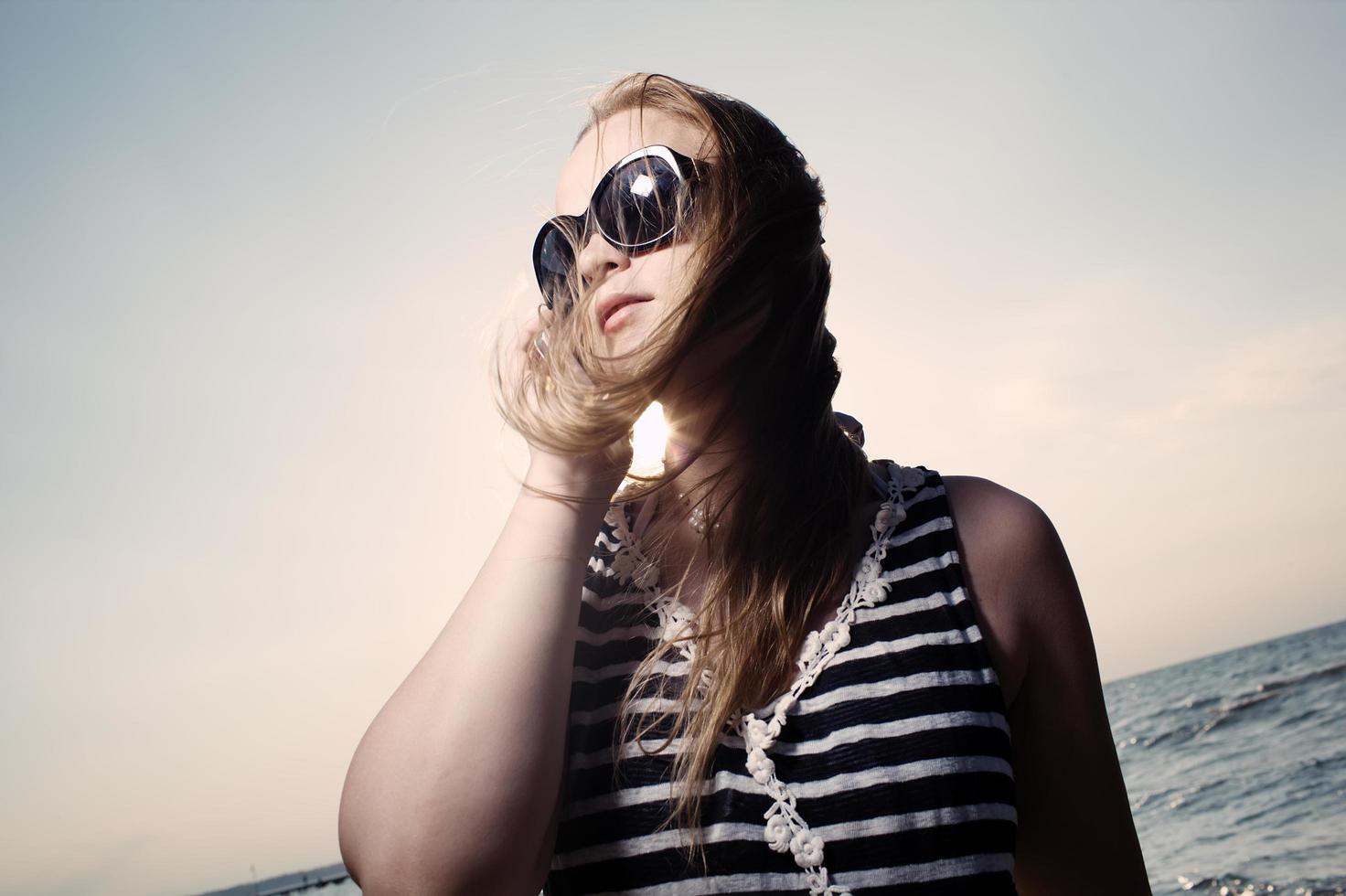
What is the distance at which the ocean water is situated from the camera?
29.1ft

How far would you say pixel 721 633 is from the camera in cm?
143

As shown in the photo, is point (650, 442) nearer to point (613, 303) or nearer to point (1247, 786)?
point (613, 303)

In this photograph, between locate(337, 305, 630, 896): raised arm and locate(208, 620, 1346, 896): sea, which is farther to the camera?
locate(208, 620, 1346, 896): sea

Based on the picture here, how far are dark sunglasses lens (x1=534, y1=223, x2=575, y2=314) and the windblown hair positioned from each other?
0.37 ft

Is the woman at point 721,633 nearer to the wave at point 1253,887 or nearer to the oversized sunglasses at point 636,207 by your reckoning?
the oversized sunglasses at point 636,207

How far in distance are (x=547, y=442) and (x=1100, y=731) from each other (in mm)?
1182

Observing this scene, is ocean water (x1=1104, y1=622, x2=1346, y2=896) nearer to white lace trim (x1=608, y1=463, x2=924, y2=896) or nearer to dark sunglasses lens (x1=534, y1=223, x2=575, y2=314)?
white lace trim (x1=608, y1=463, x2=924, y2=896)

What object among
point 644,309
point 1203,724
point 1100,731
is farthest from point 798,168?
point 1203,724

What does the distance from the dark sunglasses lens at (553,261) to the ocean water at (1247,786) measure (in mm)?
9767

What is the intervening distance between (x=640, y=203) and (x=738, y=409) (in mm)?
444

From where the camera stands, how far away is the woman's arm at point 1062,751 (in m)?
1.45

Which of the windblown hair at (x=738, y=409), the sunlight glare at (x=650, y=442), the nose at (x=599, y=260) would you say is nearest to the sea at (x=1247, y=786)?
the windblown hair at (x=738, y=409)

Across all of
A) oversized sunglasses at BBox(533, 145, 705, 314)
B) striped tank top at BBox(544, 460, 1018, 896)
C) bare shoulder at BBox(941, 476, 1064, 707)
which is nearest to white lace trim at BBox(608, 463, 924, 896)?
striped tank top at BBox(544, 460, 1018, 896)

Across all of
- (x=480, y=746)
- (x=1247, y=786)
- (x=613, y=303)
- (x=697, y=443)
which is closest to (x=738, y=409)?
(x=697, y=443)
